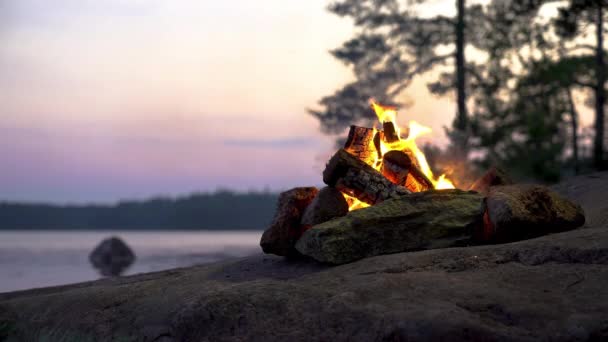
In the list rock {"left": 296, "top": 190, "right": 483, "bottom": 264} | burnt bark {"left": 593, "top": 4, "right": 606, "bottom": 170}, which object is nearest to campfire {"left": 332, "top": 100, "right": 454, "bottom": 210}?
rock {"left": 296, "top": 190, "right": 483, "bottom": 264}

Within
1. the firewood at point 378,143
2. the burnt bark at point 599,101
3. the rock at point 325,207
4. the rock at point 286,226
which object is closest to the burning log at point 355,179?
the rock at point 325,207

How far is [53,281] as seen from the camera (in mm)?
16062

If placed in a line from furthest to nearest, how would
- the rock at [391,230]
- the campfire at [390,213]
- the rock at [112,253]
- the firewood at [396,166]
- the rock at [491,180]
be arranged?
the rock at [112,253]
the rock at [491,180]
the firewood at [396,166]
the campfire at [390,213]
the rock at [391,230]

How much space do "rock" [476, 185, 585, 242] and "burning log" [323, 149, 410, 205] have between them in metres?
1.14

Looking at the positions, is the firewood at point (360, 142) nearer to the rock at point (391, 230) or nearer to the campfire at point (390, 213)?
the campfire at point (390, 213)

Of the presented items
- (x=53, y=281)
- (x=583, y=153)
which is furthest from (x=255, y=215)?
(x=53, y=281)

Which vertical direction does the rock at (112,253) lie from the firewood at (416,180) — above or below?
below

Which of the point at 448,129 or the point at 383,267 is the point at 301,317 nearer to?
the point at 383,267

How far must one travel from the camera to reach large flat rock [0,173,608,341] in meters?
4.40

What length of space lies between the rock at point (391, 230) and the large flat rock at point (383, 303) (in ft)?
0.90

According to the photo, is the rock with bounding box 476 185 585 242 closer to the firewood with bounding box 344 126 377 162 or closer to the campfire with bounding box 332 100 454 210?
the campfire with bounding box 332 100 454 210

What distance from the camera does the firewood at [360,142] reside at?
841 cm

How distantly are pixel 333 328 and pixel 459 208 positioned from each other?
292 centimetres

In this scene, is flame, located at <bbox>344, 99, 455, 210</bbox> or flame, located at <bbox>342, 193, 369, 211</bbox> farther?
flame, located at <bbox>344, 99, 455, 210</bbox>
